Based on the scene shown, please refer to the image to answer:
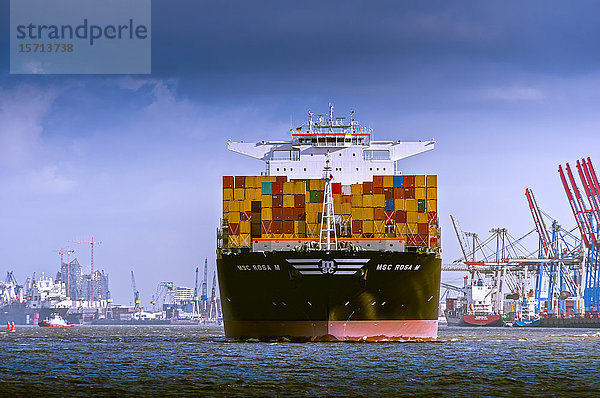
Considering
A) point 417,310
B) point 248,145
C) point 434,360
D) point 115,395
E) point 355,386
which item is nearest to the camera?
point 115,395

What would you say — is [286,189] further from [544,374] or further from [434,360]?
[544,374]

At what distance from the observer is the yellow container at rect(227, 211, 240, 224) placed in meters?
60.6

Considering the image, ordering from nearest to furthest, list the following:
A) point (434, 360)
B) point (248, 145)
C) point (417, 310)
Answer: point (434, 360) → point (417, 310) → point (248, 145)

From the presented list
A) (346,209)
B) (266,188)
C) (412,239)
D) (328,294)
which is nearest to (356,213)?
(346,209)

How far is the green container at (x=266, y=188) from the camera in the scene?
60206 mm

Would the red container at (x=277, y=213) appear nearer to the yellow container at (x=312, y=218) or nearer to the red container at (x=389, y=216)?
the yellow container at (x=312, y=218)

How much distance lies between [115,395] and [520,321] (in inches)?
6515

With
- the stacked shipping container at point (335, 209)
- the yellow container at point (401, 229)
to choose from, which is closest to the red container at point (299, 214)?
the stacked shipping container at point (335, 209)

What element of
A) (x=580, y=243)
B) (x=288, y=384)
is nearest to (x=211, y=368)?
(x=288, y=384)

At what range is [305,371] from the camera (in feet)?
130

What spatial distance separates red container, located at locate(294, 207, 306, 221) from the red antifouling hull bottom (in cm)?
665

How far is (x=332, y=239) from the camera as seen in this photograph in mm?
57406

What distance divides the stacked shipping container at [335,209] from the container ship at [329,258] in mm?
61

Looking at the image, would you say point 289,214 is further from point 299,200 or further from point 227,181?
point 227,181
